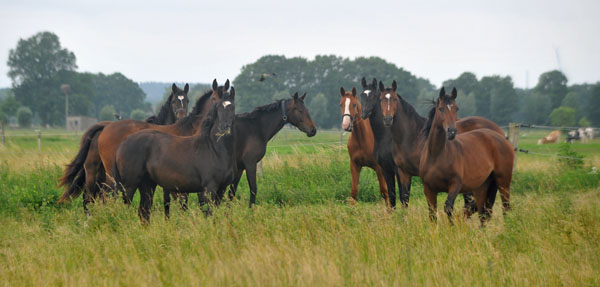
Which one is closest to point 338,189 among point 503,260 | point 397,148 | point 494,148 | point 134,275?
point 397,148

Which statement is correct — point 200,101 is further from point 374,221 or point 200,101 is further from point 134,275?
point 134,275

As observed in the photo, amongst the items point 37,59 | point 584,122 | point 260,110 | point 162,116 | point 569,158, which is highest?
point 37,59

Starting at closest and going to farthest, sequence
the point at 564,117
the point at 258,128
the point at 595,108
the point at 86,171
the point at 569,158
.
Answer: the point at 86,171 → the point at 258,128 → the point at 569,158 → the point at 564,117 → the point at 595,108

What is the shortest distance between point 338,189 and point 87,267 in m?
6.44

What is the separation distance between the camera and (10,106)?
66.1m

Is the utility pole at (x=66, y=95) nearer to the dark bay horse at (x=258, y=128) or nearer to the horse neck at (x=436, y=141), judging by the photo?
the dark bay horse at (x=258, y=128)

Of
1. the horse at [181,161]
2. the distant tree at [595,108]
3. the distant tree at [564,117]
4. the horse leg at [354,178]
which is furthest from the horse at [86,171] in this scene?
the distant tree at [595,108]

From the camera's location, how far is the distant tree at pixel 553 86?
247 ft

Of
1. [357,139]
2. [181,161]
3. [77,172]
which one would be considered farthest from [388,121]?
[77,172]

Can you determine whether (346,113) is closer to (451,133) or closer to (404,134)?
(404,134)

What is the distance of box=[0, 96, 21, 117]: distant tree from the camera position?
2606 inches

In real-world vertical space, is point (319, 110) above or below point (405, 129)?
below

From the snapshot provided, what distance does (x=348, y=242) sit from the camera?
214 inches

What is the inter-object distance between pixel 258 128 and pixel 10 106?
223 feet
